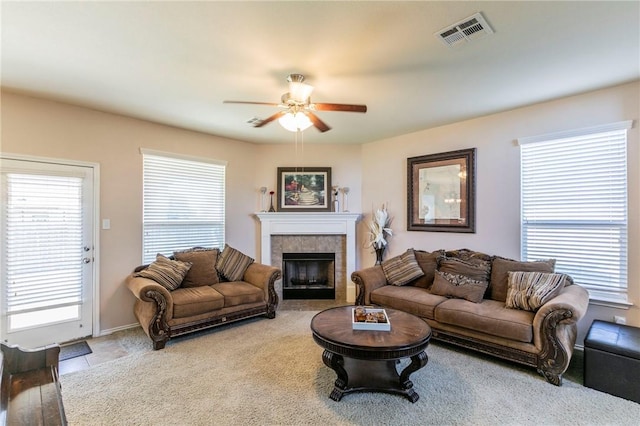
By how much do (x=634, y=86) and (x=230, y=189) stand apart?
5.01 m

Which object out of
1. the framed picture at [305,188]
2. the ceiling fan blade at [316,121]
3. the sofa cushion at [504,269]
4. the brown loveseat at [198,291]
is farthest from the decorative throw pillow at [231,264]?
the sofa cushion at [504,269]

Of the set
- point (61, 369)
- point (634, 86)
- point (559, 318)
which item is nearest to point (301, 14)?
point (559, 318)

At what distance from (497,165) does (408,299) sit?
2041 mm

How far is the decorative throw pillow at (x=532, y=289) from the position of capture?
282 cm

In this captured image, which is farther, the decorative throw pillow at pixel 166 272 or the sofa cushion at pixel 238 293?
the sofa cushion at pixel 238 293

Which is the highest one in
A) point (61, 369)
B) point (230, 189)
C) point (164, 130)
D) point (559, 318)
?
point (164, 130)

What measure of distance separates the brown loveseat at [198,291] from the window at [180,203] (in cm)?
35

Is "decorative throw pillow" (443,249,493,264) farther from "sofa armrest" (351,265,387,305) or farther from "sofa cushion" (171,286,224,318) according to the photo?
"sofa cushion" (171,286,224,318)

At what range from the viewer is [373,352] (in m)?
2.19

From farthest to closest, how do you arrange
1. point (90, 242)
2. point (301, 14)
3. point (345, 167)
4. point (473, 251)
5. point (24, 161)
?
point (345, 167), point (473, 251), point (90, 242), point (24, 161), point (301, 14)

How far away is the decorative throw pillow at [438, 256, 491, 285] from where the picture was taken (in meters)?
3.44

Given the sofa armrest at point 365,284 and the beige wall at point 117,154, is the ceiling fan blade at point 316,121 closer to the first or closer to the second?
the sofa armrest at point 365,284

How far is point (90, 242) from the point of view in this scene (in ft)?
11.7

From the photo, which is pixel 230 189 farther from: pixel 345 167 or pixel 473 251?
pixel 473 251
